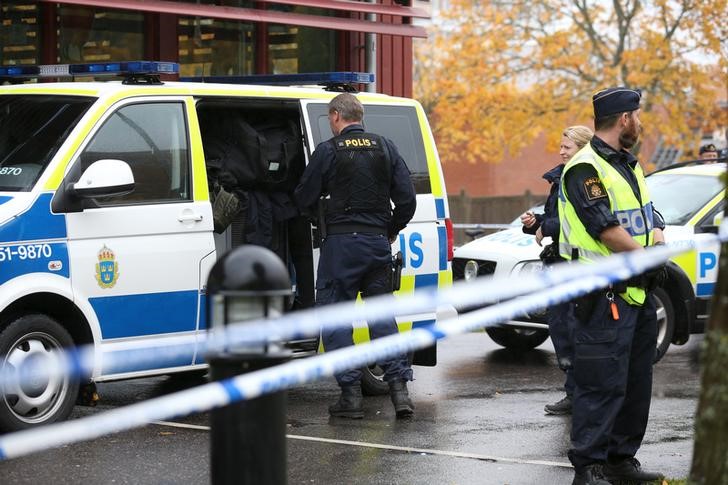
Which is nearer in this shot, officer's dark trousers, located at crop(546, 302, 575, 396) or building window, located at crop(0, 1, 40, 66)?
officer's dark trousers, located at crop(546, 302, 575, 396)

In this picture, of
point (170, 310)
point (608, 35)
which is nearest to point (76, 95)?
point (170, 310)

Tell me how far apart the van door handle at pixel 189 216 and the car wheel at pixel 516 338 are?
4360 millimetres

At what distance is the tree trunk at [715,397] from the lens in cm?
386

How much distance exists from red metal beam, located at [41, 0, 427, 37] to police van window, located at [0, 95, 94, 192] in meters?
3.17

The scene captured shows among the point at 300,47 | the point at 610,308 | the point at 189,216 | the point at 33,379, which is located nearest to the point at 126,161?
the point at 189,216

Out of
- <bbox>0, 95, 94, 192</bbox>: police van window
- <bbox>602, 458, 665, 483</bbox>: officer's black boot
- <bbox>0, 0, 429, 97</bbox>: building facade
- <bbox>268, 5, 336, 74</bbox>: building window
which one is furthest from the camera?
<bbox>268, 5, 336, 74</bbox>: building window

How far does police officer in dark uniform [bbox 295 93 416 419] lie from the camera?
7.86 metres

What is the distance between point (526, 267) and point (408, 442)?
3754 millimetres

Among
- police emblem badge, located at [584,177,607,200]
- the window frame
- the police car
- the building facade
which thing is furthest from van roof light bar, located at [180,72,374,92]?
police emblem badge, located at [584,177,607,200]

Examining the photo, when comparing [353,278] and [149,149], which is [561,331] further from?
[149,149]

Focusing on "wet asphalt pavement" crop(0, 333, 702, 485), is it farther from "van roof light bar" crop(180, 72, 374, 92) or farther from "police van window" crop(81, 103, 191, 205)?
"van roof light bar" crop(180, 72, 374, 92)

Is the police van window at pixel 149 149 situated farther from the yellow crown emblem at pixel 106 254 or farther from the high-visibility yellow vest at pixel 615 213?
the high-visibility yellow vest at pixel 615 213

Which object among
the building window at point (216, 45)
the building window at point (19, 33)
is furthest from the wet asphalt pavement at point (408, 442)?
the building window at point (216, 45)

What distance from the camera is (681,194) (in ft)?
37.2
